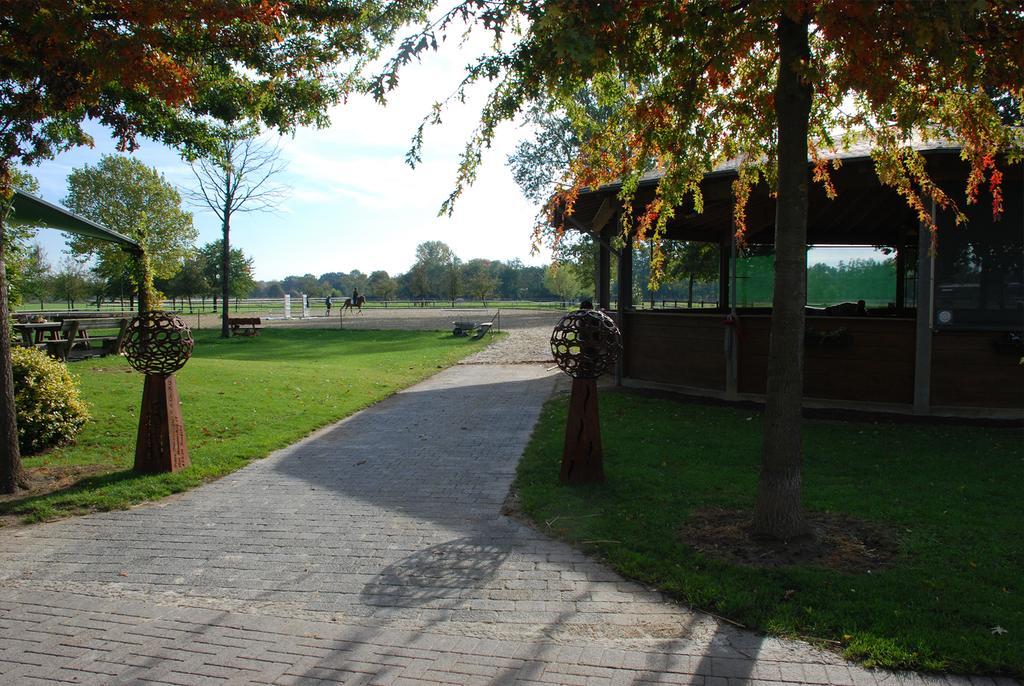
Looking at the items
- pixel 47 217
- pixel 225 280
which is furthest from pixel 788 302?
pixel 225 280

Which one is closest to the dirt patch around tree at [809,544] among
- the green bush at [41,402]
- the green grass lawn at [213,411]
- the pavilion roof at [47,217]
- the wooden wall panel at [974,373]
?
the green grass lawn at [213,411]

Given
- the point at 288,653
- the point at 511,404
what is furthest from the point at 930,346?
the point at 288,653

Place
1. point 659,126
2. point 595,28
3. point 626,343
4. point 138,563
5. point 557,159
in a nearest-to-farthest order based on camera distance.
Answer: point 595,28 → point 138,563 → point 659,126 → point 626,343 → point 557,159

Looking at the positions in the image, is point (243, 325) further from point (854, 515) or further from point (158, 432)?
point (854, 515)

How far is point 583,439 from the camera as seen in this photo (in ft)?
20.3

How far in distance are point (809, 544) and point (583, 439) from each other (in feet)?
7.02

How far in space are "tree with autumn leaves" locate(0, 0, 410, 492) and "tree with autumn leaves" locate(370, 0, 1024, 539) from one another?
1.65 metres

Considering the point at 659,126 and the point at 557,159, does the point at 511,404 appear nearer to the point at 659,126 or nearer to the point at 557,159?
the point at 659,126

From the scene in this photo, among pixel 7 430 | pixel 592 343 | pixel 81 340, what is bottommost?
pixel 7 430

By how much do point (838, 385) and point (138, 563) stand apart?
893 cm

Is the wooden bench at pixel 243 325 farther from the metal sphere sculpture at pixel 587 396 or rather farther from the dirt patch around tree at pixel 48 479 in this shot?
the metal sphere sculpture at pixel 587 396

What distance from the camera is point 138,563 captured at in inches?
180

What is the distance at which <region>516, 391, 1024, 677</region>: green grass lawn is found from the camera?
11.2ft

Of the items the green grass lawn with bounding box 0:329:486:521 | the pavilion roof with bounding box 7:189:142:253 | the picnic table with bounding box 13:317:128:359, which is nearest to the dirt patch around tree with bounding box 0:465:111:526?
the green grass lawn with bounding box 0:329:486:521
